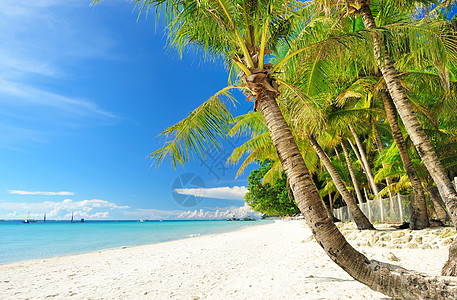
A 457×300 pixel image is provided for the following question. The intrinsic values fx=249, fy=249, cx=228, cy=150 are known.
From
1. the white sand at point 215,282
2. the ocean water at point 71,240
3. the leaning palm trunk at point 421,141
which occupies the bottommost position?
the ocean water at point 71,240

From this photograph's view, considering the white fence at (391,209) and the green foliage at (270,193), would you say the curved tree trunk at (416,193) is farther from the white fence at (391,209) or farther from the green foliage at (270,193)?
the green foliage at (270,193)

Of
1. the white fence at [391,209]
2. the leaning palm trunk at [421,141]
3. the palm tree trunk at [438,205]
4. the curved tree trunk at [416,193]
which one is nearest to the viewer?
the leaning palm trunk at [421,141]

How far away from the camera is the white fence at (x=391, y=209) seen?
916 centimetres

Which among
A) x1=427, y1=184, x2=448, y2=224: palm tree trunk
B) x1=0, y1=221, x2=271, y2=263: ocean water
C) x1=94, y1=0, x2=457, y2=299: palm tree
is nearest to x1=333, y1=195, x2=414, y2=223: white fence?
x1=427, y1=184, x2=448, y2=224: palm tree trunk

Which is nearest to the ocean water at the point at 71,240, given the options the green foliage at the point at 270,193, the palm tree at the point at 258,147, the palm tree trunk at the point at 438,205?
the green foliage at the point at 270,193

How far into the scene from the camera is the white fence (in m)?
9.16

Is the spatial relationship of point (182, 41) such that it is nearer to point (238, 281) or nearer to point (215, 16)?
point (215, 16)

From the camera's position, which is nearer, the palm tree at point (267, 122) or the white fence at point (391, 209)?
the palm tree at point (267, 122)

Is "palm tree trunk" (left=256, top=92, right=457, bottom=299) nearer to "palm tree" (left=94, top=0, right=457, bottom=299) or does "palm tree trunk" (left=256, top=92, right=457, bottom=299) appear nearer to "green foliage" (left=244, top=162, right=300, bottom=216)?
"palm tree" (left=94, top=0, right=457, bottom=299)

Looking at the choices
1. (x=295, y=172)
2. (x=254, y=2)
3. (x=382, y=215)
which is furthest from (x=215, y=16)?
(x=382, y=215)

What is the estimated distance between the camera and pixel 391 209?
1016 centimetres

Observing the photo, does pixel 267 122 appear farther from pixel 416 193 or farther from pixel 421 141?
pixel 416 193

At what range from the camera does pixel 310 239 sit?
9.85 metres

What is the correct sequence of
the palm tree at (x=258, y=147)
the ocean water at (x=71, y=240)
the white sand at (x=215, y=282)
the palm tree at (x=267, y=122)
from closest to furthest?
the palm tree at (x=267, y=122), the white sand at (x=215, y=282), the palm tree at (x=258, y=147), the ocean water at (x=71, y=240)
